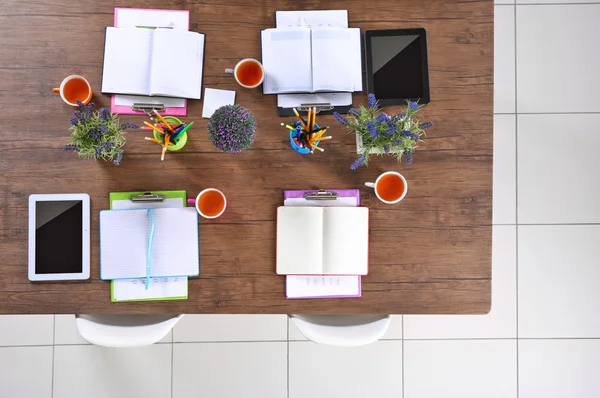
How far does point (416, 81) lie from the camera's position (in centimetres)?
156

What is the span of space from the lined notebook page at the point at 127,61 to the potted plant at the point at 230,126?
0.39 meters

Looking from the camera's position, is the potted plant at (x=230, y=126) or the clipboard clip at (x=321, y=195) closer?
the potted plant at (x=230, y=126)

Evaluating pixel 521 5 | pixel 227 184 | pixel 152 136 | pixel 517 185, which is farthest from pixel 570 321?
pixel 152 136

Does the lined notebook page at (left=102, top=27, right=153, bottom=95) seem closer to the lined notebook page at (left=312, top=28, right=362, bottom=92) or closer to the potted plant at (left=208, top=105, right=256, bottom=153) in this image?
the potted plant at (left=208, top=105, right=256, bottom=153)

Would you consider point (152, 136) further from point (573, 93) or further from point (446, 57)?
point (573, 93)

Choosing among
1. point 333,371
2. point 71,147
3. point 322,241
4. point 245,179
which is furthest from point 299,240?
point 333,371

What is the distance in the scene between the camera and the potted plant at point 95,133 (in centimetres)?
140

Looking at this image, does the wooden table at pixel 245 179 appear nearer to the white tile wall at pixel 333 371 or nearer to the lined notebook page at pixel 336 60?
the lined notebook page at pixel 336 60

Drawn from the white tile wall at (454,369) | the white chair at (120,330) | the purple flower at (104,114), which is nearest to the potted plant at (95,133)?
the purple flower at (104,114)

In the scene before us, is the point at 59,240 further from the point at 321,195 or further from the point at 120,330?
the point at 321,195

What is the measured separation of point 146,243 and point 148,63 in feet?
2.15

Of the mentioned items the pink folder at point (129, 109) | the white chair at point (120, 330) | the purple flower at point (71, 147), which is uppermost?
the pink folder at point (129, 109)

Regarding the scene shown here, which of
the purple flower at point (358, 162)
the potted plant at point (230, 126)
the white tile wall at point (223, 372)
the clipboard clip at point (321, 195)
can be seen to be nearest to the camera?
the potted plant at point (230, 126)

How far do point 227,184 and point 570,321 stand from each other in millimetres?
2112
